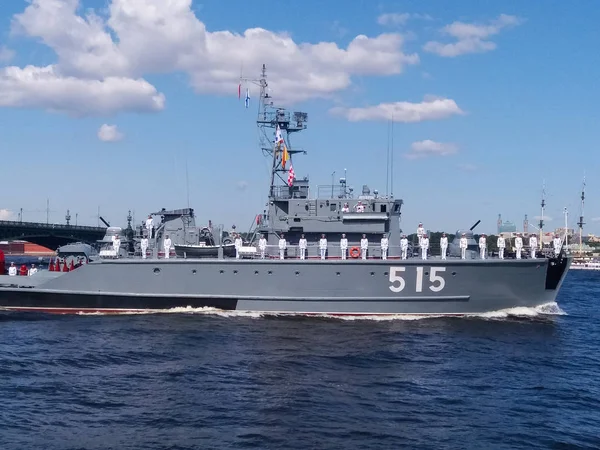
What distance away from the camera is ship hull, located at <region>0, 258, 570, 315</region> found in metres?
23.9

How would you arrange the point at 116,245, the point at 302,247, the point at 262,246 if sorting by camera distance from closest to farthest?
the point at 302,247
the point at 262,246
the point at 116,245

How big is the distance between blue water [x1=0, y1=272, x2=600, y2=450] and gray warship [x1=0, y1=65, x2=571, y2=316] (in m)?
0.93

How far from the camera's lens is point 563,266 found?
24453 millimetres

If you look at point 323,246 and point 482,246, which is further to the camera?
point 482,246

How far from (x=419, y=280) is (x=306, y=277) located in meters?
4.30

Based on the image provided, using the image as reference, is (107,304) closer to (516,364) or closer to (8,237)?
(516,364)

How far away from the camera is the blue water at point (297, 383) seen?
11906 mm

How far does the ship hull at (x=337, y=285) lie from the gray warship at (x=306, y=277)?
39mm

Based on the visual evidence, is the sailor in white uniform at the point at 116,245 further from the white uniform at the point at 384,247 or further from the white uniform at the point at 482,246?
the white uniform at the point at 482,246

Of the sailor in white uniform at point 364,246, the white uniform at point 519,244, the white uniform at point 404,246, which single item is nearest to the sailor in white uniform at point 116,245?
the sailor in white uniform at point 364,246

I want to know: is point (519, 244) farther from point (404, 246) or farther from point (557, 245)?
point (404, 246)

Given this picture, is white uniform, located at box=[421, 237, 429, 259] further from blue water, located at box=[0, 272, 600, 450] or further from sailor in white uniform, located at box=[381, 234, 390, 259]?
blue water, located at box=[0, 272, 600, 450]

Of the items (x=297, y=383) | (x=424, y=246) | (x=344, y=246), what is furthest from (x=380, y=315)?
(x=297, y=383)

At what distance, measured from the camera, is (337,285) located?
24016 mm
